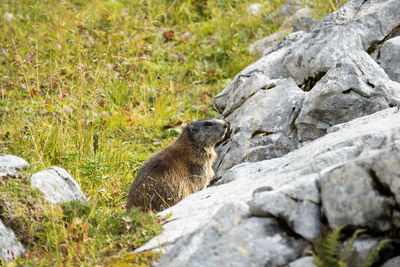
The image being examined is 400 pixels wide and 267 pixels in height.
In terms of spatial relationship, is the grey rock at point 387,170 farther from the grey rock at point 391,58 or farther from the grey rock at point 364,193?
the grey rock at point 391,58

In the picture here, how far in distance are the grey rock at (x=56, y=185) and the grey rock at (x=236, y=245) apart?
1.76m

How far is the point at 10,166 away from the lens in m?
4.67

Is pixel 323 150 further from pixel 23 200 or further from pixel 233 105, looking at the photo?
pixel 233 105

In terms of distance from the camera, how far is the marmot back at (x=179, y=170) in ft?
17.7

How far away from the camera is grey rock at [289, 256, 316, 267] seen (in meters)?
2.81

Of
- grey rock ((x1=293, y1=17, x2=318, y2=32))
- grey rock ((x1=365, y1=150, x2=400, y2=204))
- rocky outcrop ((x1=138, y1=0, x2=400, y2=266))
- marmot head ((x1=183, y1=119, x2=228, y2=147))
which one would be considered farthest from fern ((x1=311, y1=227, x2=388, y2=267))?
grey rock ((x1=293, y1=17, x2=318, y2=32))

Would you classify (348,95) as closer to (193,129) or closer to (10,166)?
(193,129)

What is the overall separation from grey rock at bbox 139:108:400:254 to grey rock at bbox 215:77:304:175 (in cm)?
147

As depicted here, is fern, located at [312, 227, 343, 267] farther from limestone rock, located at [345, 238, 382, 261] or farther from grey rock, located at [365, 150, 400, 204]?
grey rock, located at [365, 150, 400, 204]

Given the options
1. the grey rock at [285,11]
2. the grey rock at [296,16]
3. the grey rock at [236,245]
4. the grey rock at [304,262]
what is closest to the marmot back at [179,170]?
the grey rock at [236,245]

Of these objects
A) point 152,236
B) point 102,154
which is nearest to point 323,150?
point 152,236

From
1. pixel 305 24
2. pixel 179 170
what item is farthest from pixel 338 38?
pixel 179 170

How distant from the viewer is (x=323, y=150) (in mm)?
3918

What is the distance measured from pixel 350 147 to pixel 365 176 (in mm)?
733
